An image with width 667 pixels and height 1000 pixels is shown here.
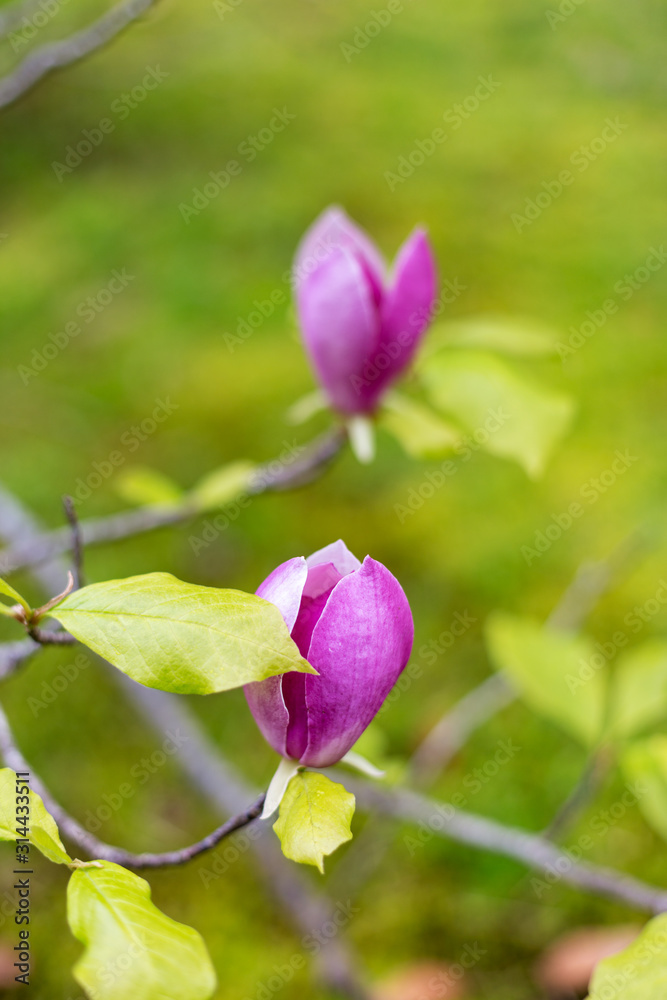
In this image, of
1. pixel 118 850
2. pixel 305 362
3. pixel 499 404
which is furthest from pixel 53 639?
pixel 305 362

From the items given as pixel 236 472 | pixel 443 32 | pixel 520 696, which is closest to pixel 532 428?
pixel 236 472

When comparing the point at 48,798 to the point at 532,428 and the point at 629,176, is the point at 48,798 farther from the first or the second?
the point at 629,176

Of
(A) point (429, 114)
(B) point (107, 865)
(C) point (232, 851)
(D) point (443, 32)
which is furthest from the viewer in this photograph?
(D) point (443, 32)

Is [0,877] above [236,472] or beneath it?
beneath

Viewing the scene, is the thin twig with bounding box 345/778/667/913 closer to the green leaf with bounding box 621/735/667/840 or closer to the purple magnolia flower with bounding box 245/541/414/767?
the green leaf with bounding box 621/735/667/840

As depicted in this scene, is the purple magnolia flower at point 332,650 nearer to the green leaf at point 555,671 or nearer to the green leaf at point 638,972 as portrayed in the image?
the green leaf at point 638,972

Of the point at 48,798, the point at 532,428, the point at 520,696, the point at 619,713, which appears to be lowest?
the point at 520,696
